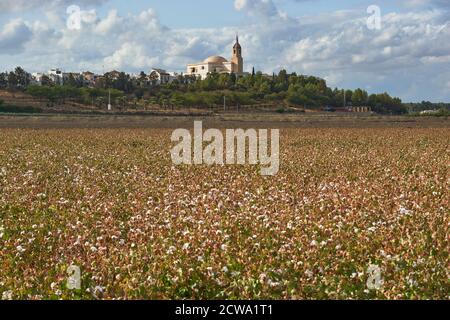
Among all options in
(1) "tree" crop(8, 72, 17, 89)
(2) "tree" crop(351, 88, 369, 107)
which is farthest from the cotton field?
(2) "tree" crop(351, 88, 369, 107)

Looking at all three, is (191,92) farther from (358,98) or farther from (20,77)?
(358,98)

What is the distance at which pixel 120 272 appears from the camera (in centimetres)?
828

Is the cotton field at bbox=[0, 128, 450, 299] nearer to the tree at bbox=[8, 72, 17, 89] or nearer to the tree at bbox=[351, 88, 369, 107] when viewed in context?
the tree at bbox=[8, 72, 17, 89]

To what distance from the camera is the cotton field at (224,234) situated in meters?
7.74

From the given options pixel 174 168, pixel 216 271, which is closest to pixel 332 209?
pixel 216 271

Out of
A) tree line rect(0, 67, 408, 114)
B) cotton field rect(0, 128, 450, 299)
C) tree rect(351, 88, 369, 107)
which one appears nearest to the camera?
cotton field rect(0, 128, 450, 299)

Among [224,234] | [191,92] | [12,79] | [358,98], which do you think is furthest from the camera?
[358,98]

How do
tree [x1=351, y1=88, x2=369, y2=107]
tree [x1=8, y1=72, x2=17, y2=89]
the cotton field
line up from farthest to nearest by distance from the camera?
tree [x1=351, y1=88, x2=369, y2=107]
tree [x1=8, y1=72, x2=17, y2=89]
the cotton field

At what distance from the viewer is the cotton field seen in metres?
7.74

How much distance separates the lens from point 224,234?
1034 centimetres

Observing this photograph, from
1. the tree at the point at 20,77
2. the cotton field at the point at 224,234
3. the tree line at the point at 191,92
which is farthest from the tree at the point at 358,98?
the cotton field at the point at 224,234

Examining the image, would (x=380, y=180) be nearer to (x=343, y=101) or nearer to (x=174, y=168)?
(x=174, y=168)

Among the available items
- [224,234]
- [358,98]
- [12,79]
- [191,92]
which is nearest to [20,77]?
[12,79]
